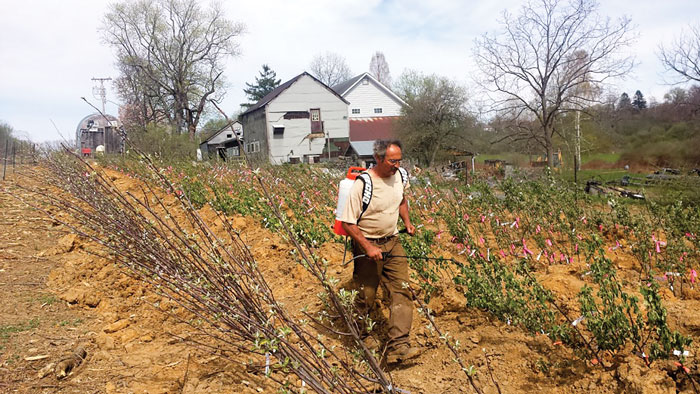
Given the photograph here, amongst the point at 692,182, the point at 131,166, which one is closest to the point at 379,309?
the point at 692,182

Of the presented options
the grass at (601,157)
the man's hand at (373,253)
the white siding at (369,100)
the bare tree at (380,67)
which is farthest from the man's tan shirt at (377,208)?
Result: the bare tree at (380,67)

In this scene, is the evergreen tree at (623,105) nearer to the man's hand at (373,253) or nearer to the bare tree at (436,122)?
the bare tree at (436,122)

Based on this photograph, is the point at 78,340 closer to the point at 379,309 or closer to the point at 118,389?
the point at 118,389

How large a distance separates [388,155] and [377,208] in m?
0.44

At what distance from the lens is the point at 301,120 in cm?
4022

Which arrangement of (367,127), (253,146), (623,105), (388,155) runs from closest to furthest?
(388,155), (623,105), (253,146), (367,127)

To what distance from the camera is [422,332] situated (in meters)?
4.57

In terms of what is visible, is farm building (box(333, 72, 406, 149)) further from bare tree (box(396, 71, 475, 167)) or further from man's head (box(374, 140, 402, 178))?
man's head (box(374, 140, 402, 178))

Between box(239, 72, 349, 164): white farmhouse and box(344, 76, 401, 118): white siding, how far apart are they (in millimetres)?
7783

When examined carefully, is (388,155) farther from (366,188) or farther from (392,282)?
(392,282)

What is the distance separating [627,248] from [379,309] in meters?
3.47

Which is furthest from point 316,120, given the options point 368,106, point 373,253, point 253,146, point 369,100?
point 373,253

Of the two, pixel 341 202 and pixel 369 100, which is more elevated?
pixel 369 100

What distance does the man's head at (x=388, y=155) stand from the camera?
418 cm
